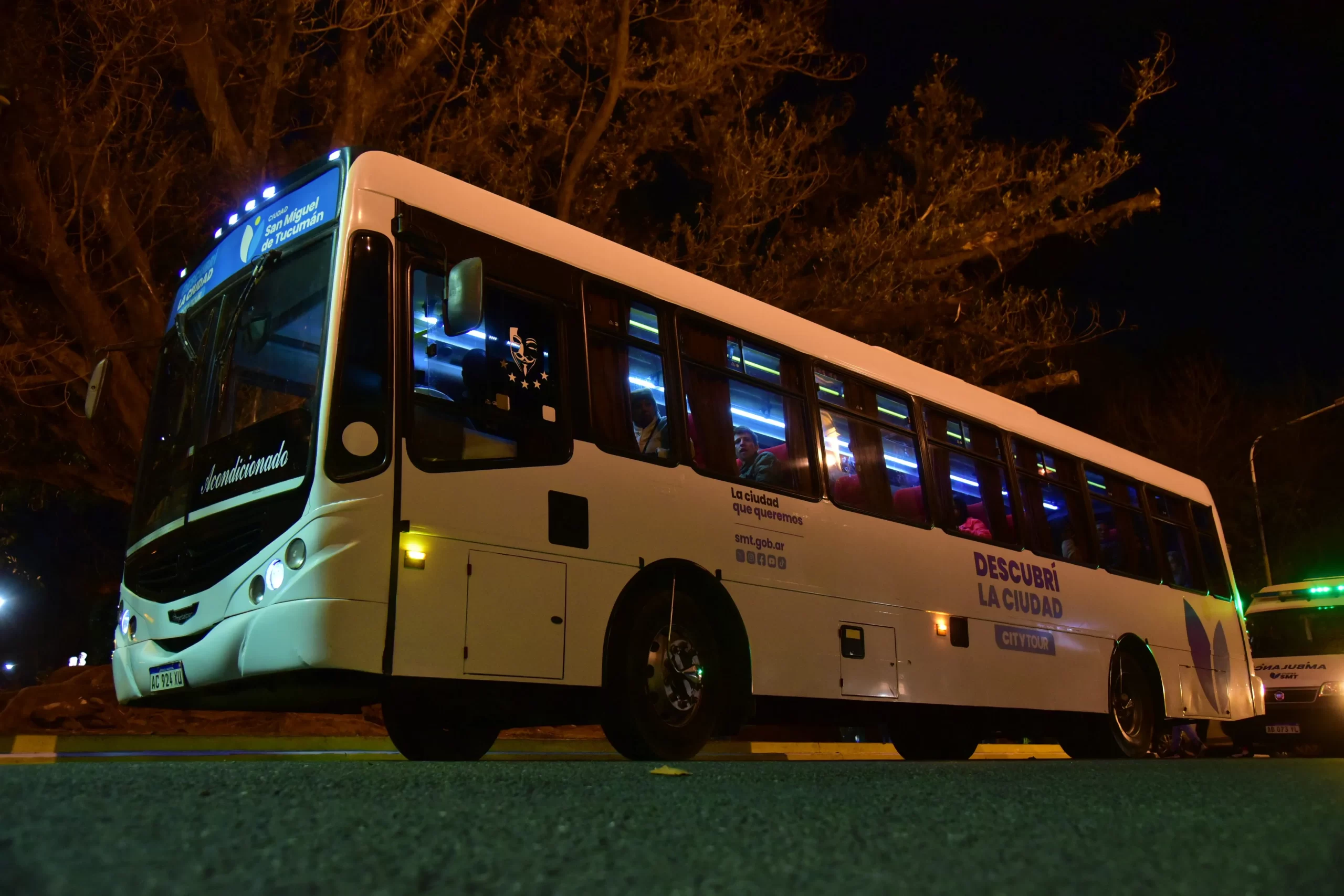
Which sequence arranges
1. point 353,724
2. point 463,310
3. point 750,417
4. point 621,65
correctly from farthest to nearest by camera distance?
1. point 621,65
2. point 353,724
3. point 750,417
4. point 463,310

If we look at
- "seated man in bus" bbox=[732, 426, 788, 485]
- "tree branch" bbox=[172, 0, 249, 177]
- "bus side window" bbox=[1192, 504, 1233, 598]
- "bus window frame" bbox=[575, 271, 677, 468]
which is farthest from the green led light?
"bus side window" bbox=[1192, 504, 1233, 598]

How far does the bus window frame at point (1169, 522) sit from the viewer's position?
12664mm

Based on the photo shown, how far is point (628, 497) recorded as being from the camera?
6.64m

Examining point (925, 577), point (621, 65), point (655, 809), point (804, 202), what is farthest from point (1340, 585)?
point (655, 809)

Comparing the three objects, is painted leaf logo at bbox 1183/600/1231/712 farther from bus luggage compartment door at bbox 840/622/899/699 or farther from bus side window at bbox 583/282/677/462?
bus side window at bbox 583/282/677/462

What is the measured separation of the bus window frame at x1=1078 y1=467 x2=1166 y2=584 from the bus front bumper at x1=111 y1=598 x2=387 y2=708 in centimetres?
819

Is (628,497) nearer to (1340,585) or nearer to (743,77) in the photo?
(743,77)

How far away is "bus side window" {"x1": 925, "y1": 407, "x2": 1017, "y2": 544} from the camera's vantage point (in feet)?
31.4

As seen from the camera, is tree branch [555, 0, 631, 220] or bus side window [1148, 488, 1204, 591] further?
tree branch [555, 0, 631, 220]

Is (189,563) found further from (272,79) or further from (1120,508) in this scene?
(1120,508)

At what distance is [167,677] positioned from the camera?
238 inches

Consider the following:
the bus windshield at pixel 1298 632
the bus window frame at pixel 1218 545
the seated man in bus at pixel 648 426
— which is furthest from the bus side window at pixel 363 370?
the bus windshield at pixel 1298 632

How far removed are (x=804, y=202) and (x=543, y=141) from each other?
211 inches

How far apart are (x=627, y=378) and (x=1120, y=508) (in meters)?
7.17
